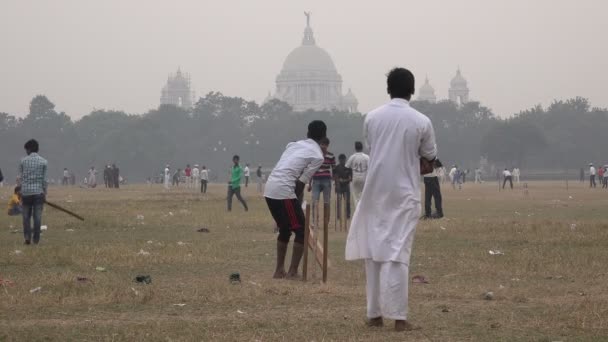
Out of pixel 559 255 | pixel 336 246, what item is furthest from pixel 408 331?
pixel 336 246

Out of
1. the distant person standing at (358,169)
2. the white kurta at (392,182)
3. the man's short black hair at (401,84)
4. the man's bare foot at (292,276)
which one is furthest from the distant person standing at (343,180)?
the white kurta at (392,182)

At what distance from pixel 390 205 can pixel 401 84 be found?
882 mm

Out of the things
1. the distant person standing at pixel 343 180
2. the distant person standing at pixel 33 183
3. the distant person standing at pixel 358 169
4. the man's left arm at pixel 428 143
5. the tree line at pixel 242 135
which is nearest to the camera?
the man's left arm at pixel 428 143

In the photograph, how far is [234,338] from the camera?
27.6 ft

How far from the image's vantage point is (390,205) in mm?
8984

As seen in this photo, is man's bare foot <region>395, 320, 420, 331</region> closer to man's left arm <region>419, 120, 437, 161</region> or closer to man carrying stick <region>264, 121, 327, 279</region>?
man's left arm <region>419, 120, 437, 161</region>

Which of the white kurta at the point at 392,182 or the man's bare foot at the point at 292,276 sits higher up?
the white kurta at the point at 392,182

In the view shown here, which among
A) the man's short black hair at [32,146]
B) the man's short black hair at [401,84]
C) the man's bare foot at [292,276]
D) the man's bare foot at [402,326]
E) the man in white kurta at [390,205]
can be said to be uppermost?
the man's short black hair at [401,84]

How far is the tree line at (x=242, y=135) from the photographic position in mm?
127188

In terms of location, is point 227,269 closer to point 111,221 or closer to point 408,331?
point 408,331

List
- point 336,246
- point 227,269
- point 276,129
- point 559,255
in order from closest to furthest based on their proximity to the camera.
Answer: point 227,269 < point 559,255 < point 336,246 < point 276,129

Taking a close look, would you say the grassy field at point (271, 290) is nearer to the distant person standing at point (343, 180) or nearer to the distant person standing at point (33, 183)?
the distant person standing at point (33, 183)

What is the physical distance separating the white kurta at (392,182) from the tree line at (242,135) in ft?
378

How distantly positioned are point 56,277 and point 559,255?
6.16 meters
